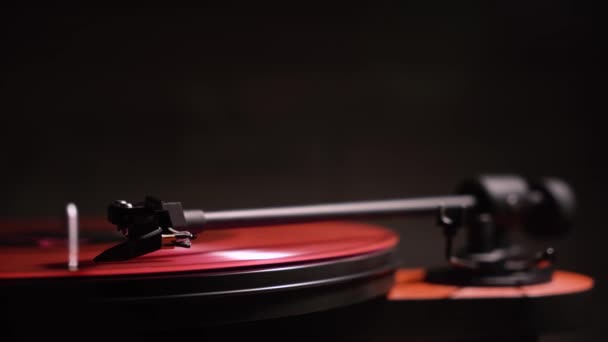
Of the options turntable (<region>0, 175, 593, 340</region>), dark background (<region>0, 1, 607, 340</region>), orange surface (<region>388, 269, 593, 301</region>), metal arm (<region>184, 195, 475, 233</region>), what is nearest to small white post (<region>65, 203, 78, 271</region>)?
turntable (<region>0, 175, 593, 340</region>)

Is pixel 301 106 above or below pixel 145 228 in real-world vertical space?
above

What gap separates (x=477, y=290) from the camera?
1.10 metres

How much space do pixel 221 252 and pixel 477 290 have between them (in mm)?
462

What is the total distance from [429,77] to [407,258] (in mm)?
455

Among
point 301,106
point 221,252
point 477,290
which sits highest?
point 301,106

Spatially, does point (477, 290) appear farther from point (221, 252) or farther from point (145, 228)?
point (145, 228)

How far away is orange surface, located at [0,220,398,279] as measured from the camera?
735 millimetres

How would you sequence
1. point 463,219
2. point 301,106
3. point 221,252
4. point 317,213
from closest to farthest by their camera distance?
point 221,252 → point 317,213 → point 463,219 → point 301,106

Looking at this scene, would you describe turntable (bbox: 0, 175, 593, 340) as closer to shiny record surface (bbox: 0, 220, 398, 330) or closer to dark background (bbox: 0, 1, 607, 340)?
shiny record surface (bbox: 0, 220, 398, 330)

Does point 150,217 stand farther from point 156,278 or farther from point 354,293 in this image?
point 354,293

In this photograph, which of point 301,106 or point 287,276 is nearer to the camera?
point 287,276

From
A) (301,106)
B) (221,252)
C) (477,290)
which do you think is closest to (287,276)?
(221,252)

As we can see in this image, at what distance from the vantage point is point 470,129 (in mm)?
1740

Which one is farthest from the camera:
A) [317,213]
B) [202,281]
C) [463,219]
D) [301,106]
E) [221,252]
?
[301,106]
